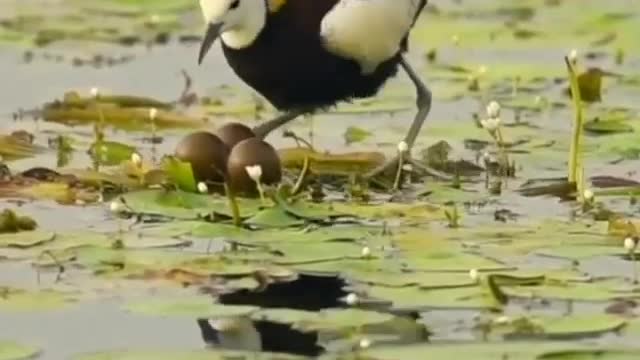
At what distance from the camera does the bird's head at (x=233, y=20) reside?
6875mm

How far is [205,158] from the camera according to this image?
684 centimetres

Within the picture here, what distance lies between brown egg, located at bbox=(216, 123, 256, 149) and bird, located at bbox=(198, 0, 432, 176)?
170 millimetres

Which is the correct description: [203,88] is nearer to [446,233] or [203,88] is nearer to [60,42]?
[60,42]

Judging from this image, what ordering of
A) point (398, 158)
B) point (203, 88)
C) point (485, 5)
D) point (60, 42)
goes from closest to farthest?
point (398, 158) < point (203, 88) < point (60, 42) < point (485, 5)

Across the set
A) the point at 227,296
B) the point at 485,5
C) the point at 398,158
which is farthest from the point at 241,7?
the point at 485,5

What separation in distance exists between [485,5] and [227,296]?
6.81m

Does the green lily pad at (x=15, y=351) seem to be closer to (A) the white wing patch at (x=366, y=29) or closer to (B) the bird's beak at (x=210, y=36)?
(B) the bird's beak at (x=210, y=36)

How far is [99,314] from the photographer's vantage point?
5.35 m

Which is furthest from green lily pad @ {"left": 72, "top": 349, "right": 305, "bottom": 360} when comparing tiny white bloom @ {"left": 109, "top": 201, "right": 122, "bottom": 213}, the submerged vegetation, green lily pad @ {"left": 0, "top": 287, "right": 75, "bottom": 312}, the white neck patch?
the white neck patch

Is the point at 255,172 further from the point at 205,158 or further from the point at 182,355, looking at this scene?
the point at 182,355

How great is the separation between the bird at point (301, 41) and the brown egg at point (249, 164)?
327 mm

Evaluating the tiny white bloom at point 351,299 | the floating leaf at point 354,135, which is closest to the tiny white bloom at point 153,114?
the floating leaf at point 354,135

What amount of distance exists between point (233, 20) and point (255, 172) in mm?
796

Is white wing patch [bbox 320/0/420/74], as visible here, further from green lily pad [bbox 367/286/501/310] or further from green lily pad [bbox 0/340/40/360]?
green lily pad [bbox 0/340/40/360]
